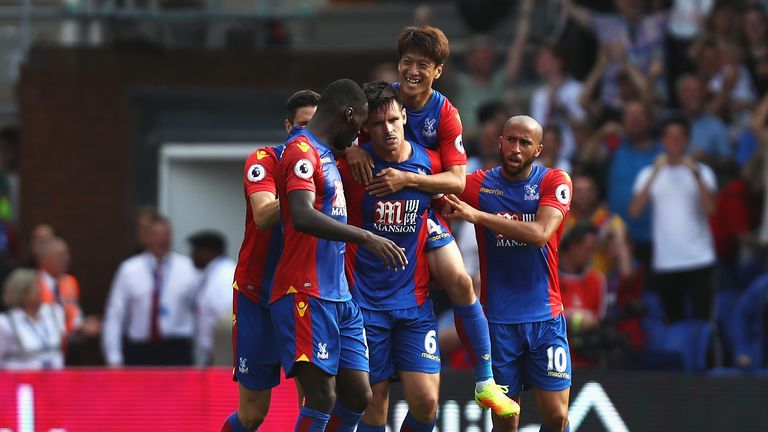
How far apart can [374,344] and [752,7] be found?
294 inches

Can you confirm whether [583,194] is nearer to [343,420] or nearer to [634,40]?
[634,40]

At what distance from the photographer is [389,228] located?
1012cm

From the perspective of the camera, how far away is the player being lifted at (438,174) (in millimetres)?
10008

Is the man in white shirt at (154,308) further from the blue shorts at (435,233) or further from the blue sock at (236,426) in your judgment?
the blue shorts at (435,233)

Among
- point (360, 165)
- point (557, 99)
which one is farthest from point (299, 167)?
point (557, 99)

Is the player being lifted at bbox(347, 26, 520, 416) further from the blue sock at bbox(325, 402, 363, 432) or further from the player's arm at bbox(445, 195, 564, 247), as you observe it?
the blue sock at bbox(325, 402, 363, 432)

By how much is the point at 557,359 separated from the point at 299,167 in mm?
2420

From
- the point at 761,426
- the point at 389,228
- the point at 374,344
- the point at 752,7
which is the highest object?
the point at 752,7

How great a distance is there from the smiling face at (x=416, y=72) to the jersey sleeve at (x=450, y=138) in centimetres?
23

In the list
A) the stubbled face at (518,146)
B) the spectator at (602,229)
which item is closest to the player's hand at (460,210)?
the stubbled face at (518,146)

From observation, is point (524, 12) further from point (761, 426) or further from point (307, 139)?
point (307, 139)

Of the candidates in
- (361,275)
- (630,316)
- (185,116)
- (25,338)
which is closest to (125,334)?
A: (25,338)

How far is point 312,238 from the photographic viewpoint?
31.0 ft

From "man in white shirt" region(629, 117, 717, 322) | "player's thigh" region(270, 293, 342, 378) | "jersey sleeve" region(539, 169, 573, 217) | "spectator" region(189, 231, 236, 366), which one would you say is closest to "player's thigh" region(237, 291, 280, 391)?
"player's thigh" region(270, 293, 342, 378)
